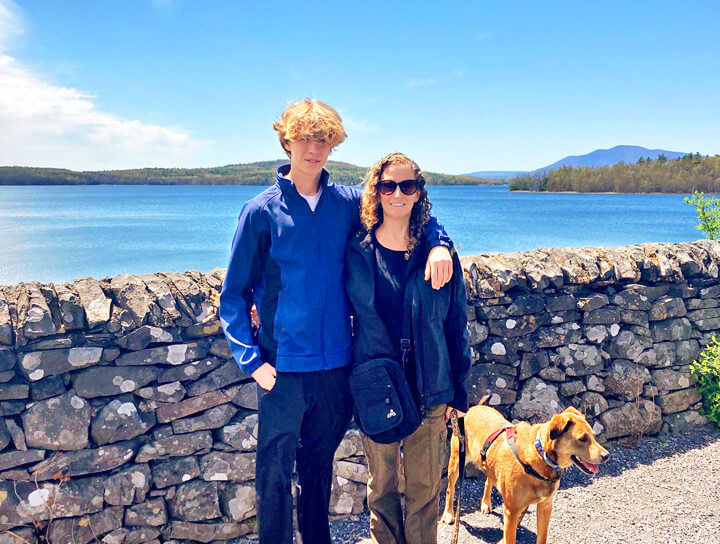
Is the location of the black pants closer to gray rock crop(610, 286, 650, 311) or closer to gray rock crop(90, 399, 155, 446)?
gray rock crop(90, 399, 155, 446)

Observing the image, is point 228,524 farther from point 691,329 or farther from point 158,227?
point 158,227

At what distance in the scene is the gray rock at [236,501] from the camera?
3631 mm

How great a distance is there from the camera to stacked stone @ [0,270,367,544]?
3.20 metres

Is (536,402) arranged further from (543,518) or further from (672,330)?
(672,330)

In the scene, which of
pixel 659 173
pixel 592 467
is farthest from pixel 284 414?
pixel 659 173

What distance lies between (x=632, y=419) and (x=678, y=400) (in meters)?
0.61

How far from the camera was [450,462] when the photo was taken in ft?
12.9

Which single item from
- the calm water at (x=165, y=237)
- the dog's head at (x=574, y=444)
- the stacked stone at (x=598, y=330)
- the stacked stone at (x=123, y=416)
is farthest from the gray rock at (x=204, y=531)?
the calm water at (x=165, y=237)

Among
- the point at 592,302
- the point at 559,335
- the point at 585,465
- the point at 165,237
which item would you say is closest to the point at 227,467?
the point at 585,465

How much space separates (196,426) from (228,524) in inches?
28.6

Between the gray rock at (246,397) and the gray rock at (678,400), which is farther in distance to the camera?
the gray rock at (678,400)

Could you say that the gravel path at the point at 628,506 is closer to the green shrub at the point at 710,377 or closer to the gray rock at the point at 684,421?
the gray rock at the point at 684,421

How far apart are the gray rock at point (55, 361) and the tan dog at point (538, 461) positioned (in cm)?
268

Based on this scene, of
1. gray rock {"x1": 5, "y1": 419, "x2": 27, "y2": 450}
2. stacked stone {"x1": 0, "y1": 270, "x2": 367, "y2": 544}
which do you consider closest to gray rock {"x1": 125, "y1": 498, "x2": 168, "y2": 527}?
stacked stone {"x1": 0, "y1": 270, "x2": 367, "y2": 544}
